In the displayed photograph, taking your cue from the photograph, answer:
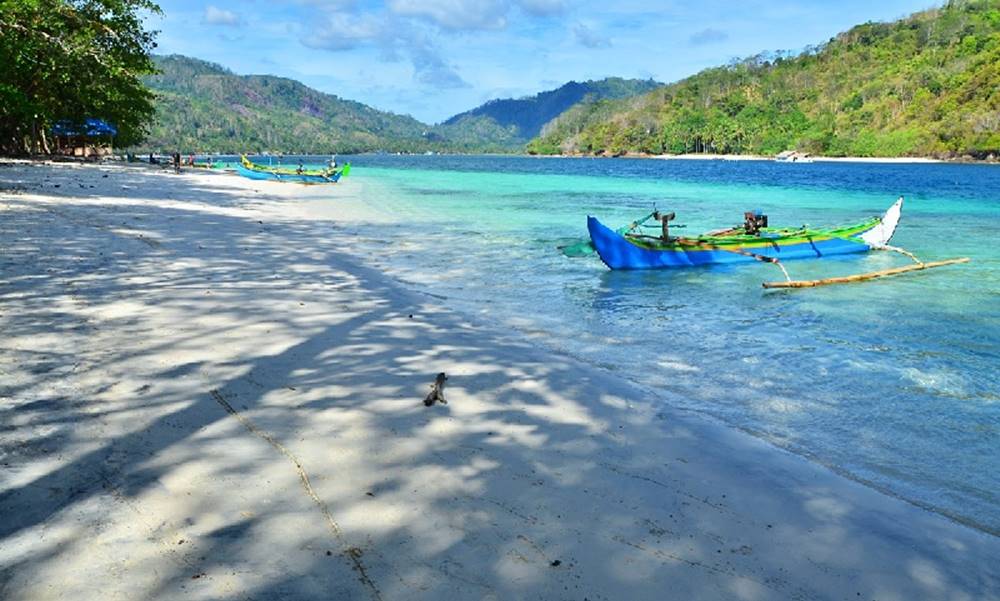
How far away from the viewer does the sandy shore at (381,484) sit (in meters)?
3.40

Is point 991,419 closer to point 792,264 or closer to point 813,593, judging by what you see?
point 813,593

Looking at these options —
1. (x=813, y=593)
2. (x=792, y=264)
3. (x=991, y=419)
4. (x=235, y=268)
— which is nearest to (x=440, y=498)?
(x=813, y=593)

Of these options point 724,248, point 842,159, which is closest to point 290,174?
point 724,248

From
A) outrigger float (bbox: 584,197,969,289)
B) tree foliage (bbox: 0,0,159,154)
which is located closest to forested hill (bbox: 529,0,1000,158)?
outrigger float (bbox: 584,197,969,289)

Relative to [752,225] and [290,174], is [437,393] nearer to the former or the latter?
[752,225]

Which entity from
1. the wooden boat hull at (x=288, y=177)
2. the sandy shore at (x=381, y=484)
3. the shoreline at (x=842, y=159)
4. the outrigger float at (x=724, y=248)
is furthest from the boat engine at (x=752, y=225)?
the shoreline at (x=842, y=159)

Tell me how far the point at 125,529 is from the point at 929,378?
9.68 meters

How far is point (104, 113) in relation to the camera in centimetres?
4572

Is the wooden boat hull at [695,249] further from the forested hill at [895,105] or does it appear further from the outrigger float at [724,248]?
the forested hill at [895,105]

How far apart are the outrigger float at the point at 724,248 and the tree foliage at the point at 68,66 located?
17.0m

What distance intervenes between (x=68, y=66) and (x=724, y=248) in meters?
22.1

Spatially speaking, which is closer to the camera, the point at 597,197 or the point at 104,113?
the point at 104,113

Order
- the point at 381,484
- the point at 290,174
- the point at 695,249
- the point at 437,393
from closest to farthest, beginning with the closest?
the point at 381,484, the point at 437,393, the point at 695,249, the point at 290,174

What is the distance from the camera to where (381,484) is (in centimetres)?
435
